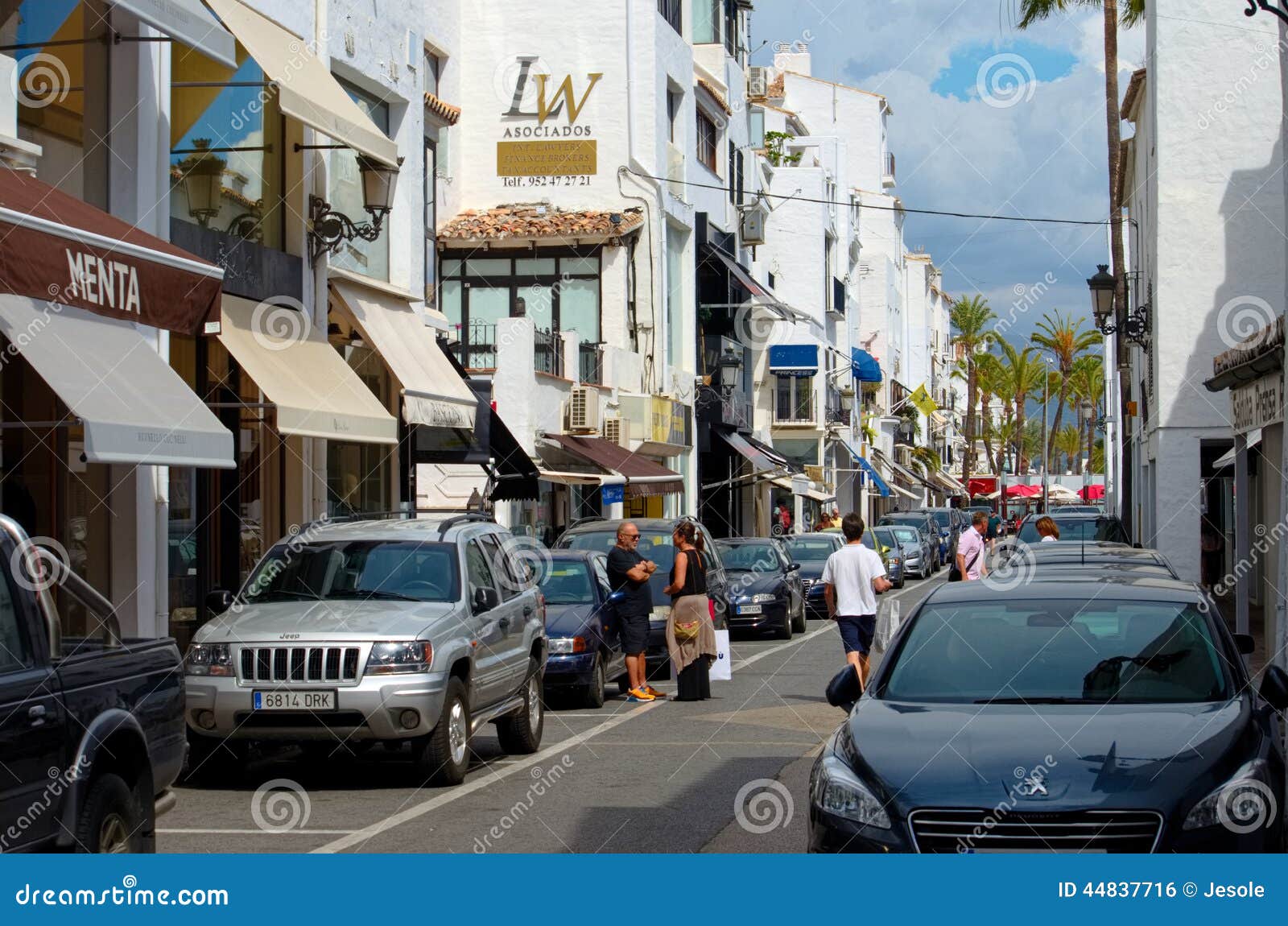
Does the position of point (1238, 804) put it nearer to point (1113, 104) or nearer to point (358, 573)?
point (358, 573)

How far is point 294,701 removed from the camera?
11258 millimetres

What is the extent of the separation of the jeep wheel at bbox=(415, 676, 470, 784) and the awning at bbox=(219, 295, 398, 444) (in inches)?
215

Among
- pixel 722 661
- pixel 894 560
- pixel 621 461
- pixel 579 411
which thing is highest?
pixel 579 411

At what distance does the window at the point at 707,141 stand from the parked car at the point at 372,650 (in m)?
31.1

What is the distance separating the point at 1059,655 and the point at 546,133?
30.1m

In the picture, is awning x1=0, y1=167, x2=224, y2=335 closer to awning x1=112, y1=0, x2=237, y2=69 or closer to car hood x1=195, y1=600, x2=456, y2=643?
awning x1=112, y1=0, x2=237, y2=69

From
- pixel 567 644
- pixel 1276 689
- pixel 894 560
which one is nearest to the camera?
pixel 1276 689

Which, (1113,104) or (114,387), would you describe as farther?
(1113,104)

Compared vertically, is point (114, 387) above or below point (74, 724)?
above

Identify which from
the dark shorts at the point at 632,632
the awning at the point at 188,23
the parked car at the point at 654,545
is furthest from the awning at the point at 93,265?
the parked car at the point at 654,545

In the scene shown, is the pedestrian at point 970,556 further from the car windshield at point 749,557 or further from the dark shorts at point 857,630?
the dark shorts at point 857,630

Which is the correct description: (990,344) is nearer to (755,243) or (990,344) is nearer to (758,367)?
(758,367)

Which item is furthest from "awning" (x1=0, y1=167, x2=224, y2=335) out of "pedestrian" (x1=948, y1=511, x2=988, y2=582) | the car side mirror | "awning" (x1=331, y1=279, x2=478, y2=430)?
"pedestrian" (x1=948, y1=511, x2=988, y2=582)

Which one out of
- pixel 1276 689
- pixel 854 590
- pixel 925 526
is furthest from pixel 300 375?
pixel 925 526
